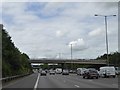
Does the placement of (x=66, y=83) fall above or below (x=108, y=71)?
below

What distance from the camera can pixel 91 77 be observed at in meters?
56.9

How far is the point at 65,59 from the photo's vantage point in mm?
143000

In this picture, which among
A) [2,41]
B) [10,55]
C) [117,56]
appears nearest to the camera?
[2,41]

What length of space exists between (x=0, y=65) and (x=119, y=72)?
126 feet

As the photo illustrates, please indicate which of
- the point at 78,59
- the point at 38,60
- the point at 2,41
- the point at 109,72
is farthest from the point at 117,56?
the point at 2,41

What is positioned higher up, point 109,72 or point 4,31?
point 4,31

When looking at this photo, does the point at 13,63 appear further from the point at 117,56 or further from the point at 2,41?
the point at 117,56

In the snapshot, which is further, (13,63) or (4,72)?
(13,63)

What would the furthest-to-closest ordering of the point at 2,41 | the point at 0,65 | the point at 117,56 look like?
the point at 117,56, the point at 2,41, the point at 0,65

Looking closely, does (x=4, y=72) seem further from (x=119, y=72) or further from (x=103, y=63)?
(x=103, y=63)

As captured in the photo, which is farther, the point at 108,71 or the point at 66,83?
the point at 108,71

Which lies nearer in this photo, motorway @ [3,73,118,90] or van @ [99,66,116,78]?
motorway @ [3,73,118,90]

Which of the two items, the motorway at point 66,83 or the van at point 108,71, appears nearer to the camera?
the motorway at point 66,83

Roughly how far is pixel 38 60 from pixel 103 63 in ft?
88.6
